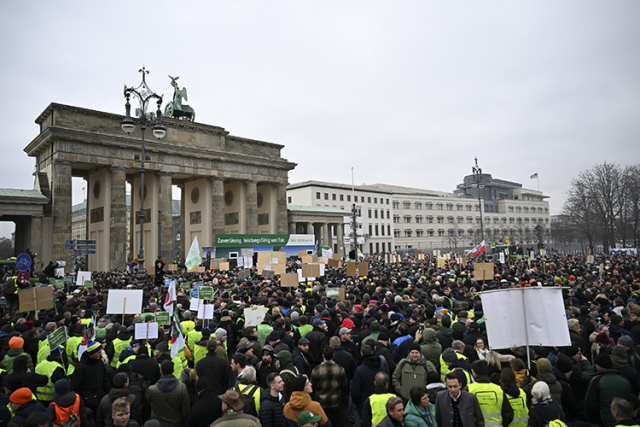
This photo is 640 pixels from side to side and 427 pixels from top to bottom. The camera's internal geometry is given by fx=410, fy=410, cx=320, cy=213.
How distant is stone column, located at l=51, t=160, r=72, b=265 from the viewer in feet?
114

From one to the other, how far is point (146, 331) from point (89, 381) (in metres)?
2.33

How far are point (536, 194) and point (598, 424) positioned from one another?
12992 centimetres

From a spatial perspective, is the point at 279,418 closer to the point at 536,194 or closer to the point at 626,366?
the point at 626,366

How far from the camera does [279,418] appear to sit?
4.91 meters

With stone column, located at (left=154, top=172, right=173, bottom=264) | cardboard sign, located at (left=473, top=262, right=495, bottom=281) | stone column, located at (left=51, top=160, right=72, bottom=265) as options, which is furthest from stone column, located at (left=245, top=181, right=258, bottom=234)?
cardboard sign, located at (left=473, top=262, right=495, bottom=281)

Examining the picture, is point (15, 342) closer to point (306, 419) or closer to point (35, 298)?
point (306, 419)

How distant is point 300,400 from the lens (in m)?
4.76

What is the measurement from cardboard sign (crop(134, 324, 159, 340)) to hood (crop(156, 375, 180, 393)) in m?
3.12

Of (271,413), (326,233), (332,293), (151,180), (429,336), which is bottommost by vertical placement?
(271,413)

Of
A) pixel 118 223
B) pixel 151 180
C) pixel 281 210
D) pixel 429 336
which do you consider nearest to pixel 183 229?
pixel 151 180

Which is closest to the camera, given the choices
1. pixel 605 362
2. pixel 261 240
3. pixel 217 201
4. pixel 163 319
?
pixel 605 362

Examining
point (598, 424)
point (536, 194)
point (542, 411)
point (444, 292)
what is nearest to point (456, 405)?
point (542, 411)

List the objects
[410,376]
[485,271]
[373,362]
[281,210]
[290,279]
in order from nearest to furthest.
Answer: [410,376], [373,362], [290,279], [485,271], [281,210]

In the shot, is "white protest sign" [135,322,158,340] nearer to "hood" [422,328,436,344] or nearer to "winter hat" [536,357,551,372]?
"hood" [422,328,436,344]
